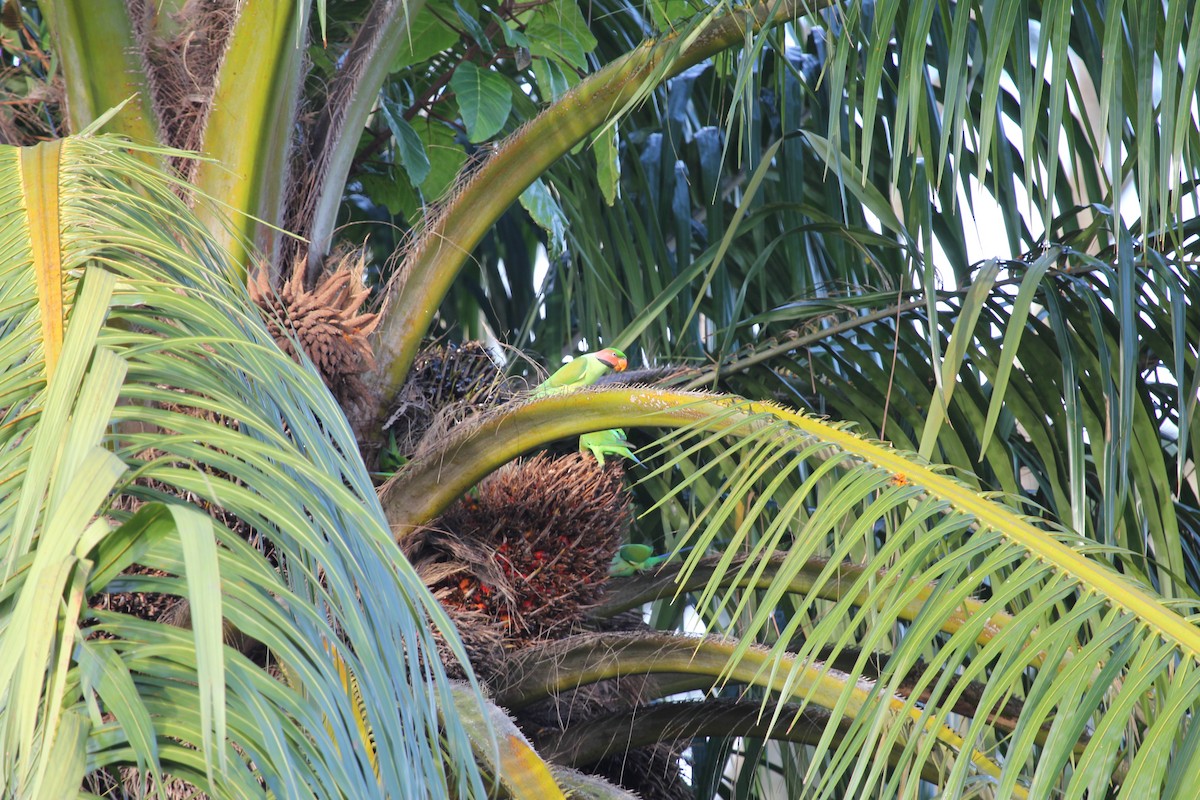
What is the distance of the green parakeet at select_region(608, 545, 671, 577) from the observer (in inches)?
61.3

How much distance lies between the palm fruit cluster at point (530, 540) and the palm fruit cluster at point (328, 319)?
0.22m

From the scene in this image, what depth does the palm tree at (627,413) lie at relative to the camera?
0.49 meters

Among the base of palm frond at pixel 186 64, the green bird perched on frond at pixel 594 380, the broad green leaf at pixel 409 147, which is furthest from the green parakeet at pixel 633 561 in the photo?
the base of palm frond at pixel 186 64

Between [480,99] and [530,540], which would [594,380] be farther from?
Answer: [480,99]

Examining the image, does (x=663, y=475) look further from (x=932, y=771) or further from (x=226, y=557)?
(x=226, y=557)

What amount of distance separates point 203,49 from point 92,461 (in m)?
1.04

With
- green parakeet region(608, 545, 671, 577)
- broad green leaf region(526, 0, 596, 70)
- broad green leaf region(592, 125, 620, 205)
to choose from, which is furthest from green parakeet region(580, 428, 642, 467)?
broad green leaf region(526, 0, 596, 70)

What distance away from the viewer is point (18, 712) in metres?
0.38

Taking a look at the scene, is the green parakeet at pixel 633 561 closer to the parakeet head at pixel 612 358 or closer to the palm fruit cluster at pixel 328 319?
the parakeet head at pixel 612 358

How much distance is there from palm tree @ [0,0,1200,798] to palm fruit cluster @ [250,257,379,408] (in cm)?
2

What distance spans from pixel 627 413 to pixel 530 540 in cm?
29

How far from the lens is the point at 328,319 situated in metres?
1.19

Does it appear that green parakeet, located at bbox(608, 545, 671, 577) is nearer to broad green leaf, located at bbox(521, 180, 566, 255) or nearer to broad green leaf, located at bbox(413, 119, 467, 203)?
broad green leaf, located at bbox(521, 180, 566, 255)

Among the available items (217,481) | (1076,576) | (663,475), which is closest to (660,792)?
(663,475)
